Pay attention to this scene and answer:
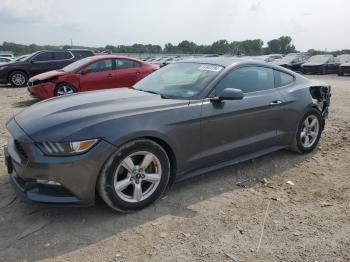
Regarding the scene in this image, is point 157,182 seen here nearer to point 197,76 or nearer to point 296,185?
point 197,76

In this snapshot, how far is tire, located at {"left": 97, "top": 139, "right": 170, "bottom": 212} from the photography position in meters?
3.39

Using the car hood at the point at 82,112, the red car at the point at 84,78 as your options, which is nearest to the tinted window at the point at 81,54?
the red car at the point at 84,78

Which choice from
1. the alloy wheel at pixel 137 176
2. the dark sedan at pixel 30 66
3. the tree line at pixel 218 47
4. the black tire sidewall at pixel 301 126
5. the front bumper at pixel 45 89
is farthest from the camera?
the tree line at pixel 218 47

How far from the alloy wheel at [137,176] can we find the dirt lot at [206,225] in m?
0.19

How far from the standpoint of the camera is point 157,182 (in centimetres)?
374

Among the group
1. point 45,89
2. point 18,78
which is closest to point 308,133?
point 45,89

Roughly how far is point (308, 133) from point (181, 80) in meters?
2.33

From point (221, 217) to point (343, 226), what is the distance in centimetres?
116

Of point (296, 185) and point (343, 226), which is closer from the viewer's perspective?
point (343, 226)

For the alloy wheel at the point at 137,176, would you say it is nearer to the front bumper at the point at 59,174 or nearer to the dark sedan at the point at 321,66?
the front bumper at the point at 59,174

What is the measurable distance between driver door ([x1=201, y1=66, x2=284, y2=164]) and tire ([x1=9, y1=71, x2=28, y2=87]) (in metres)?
12.6

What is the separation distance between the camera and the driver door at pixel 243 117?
4117 millimetres

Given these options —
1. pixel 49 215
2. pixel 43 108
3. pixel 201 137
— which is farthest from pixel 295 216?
pixel 43 108

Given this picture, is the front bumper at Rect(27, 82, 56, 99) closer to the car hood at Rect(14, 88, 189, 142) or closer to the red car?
the red car
